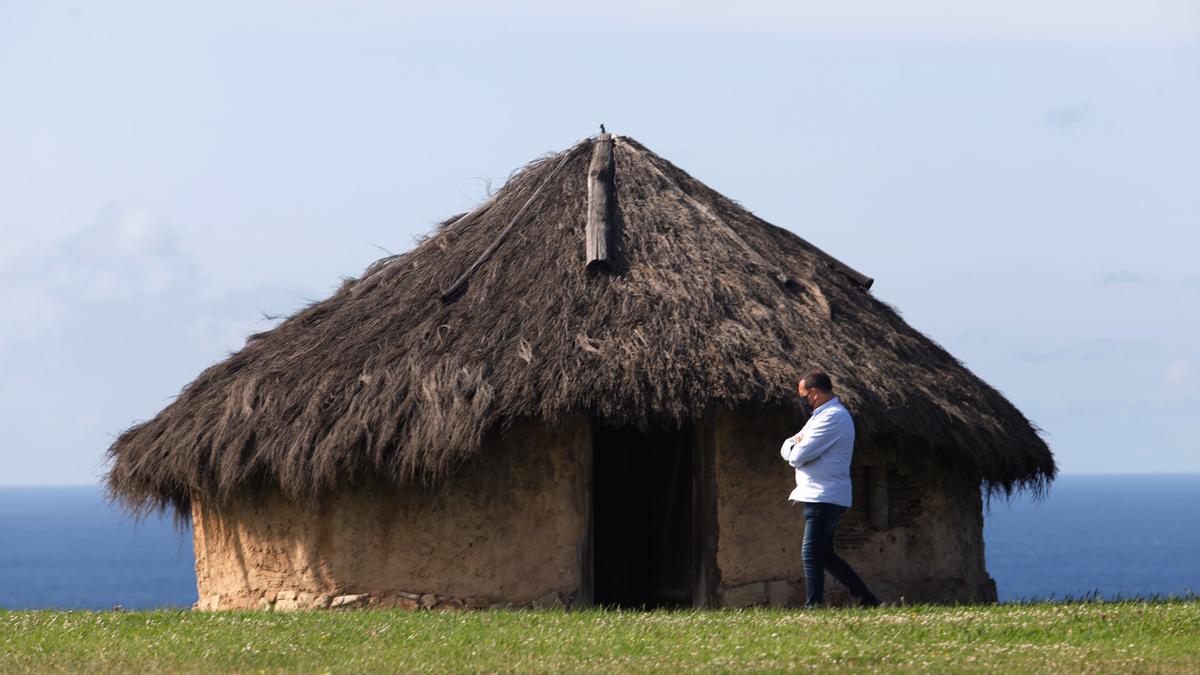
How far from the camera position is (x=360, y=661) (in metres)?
9.03

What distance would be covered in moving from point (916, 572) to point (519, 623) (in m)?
3.97

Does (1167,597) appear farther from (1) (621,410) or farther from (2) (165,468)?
(2) (165,468)

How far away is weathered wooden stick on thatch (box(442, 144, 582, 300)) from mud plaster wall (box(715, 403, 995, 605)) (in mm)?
2561

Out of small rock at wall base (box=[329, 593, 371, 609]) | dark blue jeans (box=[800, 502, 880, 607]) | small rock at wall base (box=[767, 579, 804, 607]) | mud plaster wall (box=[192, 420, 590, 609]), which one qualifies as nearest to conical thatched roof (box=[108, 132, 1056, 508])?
mud plaster wall (box=[192, 420, 590, 609])

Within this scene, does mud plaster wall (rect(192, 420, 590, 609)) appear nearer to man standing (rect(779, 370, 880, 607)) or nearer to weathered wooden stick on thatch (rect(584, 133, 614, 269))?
weathered wooden stick on thatch (rect(584, 133, 614, 269))

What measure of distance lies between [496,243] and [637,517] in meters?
3.28

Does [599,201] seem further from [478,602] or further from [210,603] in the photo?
[210,603]

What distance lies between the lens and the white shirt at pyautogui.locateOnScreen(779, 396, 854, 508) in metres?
10.8

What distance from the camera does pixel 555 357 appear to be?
12.0 metres

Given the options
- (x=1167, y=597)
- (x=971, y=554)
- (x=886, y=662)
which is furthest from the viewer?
(x=971, y=554)

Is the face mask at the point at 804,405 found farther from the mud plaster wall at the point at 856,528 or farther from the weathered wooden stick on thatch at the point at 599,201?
the weathered wooden stick on thatch at the point at 599,201

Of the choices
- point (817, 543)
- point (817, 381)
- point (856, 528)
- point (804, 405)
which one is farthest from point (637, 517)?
point (817, 381)

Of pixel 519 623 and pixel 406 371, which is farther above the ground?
pixel 406 371

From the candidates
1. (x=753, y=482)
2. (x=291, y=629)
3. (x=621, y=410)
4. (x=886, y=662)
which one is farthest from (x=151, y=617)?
(x=886, y=662)
